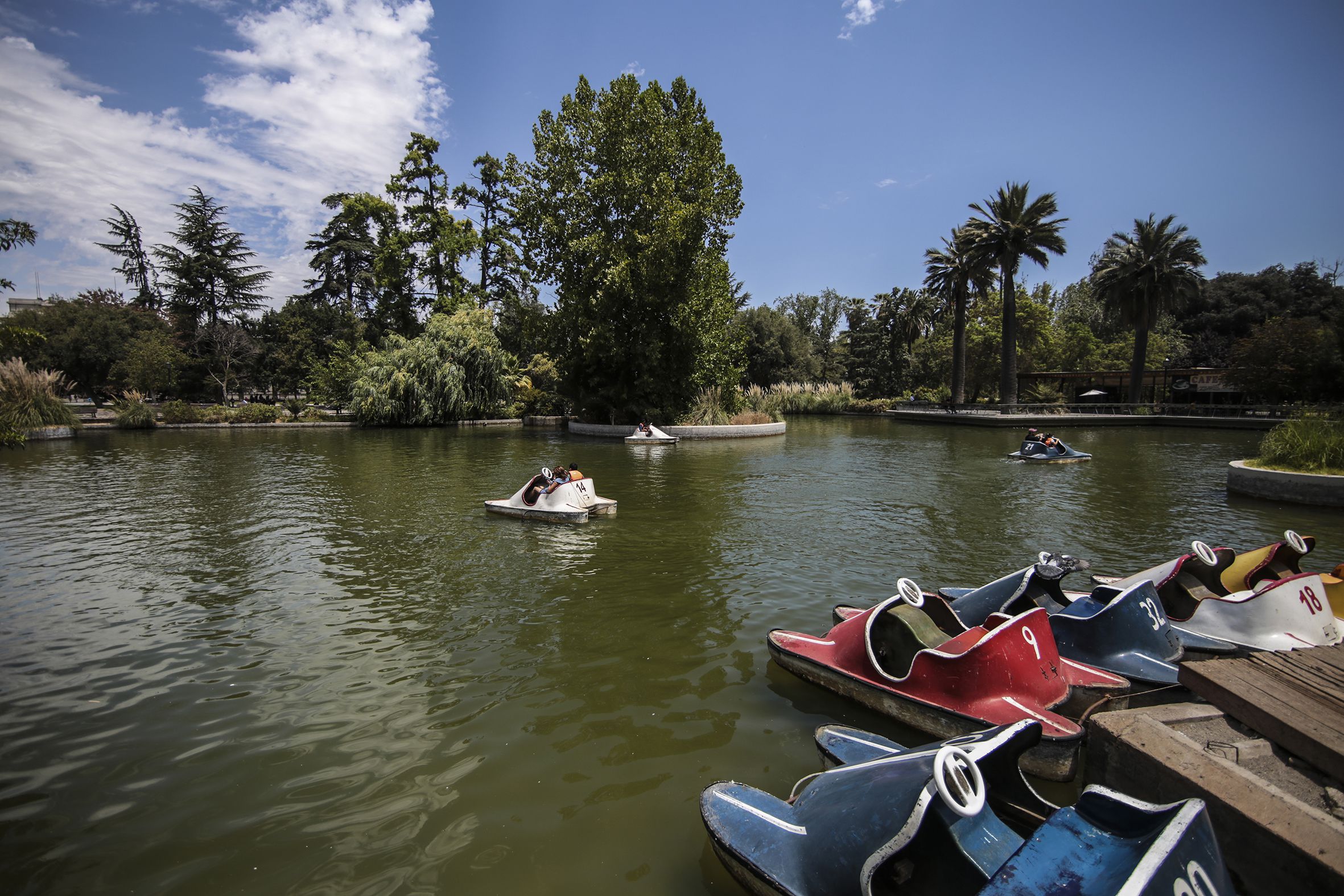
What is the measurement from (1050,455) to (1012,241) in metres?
25.8

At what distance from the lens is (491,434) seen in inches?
1147

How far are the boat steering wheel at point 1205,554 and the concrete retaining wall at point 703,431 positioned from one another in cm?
2220

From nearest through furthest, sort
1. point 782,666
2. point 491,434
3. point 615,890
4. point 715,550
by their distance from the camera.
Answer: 1. point 615,890
2. point 782,666
3. point 715,550
4. point 491,434

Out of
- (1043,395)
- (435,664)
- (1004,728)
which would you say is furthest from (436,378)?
(1043,395)

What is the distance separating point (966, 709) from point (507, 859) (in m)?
2.72

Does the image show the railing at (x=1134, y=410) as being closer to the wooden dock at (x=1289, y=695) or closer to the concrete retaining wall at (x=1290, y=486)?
the concrete retaining wall at (x=1290, y=486)

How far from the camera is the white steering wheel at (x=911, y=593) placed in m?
4.50

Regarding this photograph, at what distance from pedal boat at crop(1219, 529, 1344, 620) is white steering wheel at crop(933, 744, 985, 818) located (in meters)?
5.02

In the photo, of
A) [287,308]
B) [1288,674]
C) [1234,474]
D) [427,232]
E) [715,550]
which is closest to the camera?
[1288,674]

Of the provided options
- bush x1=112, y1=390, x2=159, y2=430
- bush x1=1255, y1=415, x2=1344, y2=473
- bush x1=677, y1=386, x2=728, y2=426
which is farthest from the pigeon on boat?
bush x1=112, y1=390, x2=159, y2=430

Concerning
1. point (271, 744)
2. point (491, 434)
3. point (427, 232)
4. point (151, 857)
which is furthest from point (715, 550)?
point (427, 232)

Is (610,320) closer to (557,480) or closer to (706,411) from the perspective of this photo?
(706,411)

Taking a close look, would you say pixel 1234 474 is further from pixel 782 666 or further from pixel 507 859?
pixel 507 859

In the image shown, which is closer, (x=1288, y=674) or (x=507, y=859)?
(x=507, y=859)
